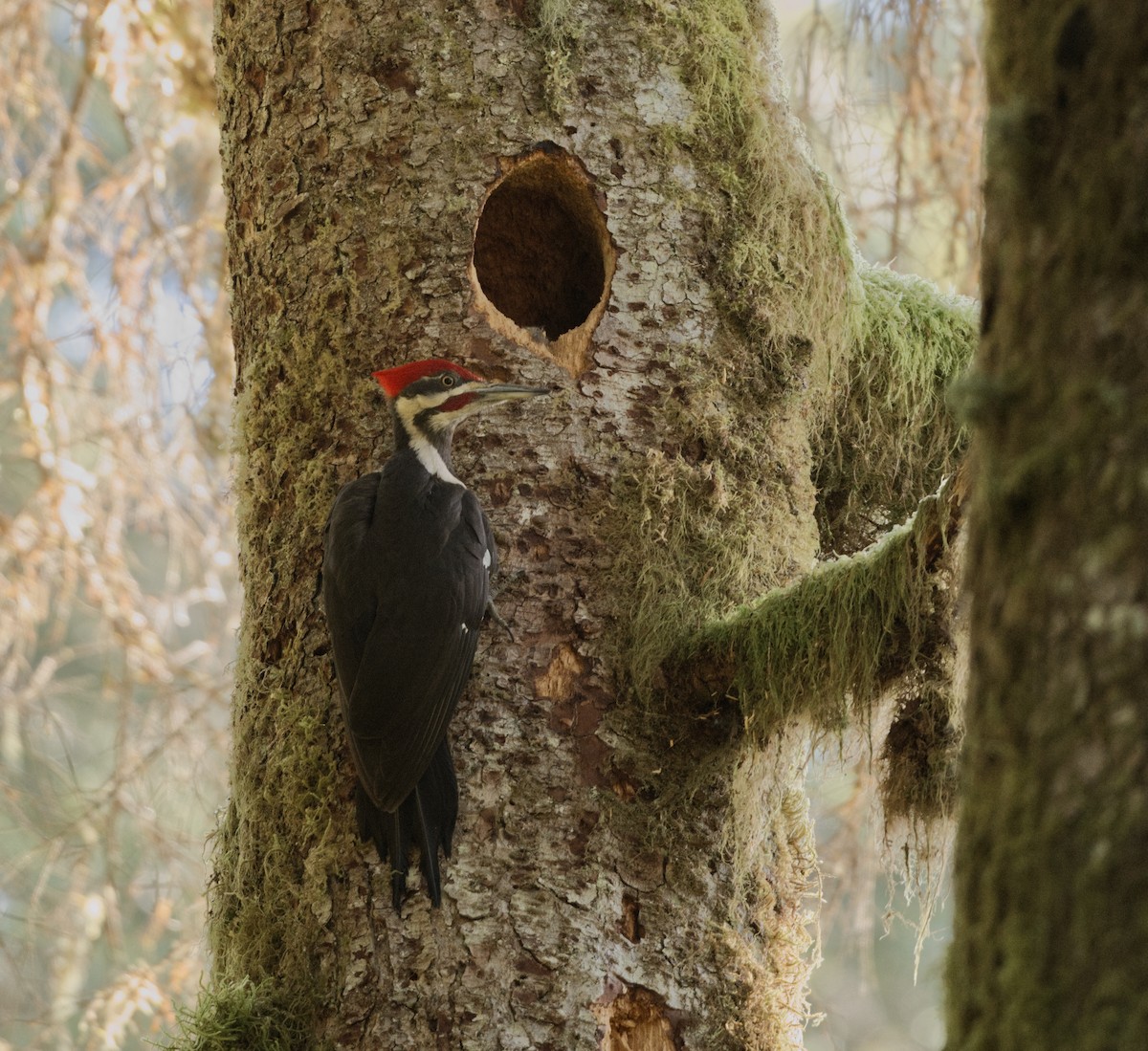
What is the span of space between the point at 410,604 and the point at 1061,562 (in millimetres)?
1549

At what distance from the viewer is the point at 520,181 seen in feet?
9.80

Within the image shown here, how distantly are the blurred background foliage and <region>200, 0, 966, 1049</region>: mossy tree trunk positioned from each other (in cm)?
122

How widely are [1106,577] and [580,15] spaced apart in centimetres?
217

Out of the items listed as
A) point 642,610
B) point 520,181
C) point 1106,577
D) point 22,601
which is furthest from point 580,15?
point 22,601

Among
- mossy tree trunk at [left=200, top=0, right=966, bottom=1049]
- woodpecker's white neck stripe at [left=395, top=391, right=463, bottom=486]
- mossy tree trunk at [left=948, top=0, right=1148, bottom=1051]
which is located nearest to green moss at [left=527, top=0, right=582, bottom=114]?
mossy tree trunk at [left=200, top=0, right=966, bottom=1049]

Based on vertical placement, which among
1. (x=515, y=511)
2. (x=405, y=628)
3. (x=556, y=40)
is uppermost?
(x=556, y=40)

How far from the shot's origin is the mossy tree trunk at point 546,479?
2438 millimetres

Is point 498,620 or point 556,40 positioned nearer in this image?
point 498,620

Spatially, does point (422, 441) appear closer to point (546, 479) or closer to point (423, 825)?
point (546, 479)

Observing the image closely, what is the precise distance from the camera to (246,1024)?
2.46m

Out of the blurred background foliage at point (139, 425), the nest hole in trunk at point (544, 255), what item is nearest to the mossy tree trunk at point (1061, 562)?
the nest hole in trunk at point (544, 255)

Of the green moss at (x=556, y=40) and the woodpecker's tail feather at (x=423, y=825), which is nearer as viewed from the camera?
the woodpecker's tail feather at (x=423, y=825)

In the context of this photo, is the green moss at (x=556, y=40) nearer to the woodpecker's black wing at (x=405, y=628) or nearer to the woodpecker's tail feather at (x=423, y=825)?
the woodpecker's black wing at (x=405, y=628)

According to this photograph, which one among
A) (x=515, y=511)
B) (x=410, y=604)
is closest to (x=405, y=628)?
(x=410, y=604)
